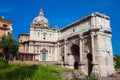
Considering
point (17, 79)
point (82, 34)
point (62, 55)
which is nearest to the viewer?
point (17, 79)

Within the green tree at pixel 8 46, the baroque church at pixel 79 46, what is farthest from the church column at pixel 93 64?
the green tree at pixel 8 46

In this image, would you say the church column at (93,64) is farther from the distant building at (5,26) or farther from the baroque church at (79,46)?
the distant building at (5,26)

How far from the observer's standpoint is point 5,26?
4022 centimetres

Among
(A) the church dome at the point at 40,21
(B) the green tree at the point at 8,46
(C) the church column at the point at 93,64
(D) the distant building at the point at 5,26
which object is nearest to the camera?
(C) the church column at the point at 93,64

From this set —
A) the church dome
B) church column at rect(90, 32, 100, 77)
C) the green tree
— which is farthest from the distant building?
church column at rect(90, 32, 100, 77)

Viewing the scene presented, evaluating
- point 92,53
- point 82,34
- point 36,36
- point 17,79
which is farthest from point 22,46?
point 17,79

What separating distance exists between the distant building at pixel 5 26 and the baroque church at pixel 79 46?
5.22m

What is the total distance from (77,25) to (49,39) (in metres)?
9.11

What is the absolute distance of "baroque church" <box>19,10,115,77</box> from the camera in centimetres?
2938

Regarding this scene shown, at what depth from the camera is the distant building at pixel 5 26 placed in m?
37.8

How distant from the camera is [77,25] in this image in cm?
3509

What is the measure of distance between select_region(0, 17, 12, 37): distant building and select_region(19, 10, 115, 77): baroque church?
5219 millimetres

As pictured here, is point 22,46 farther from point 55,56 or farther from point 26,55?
point 55,56

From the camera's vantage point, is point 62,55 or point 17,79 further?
point 62,55
